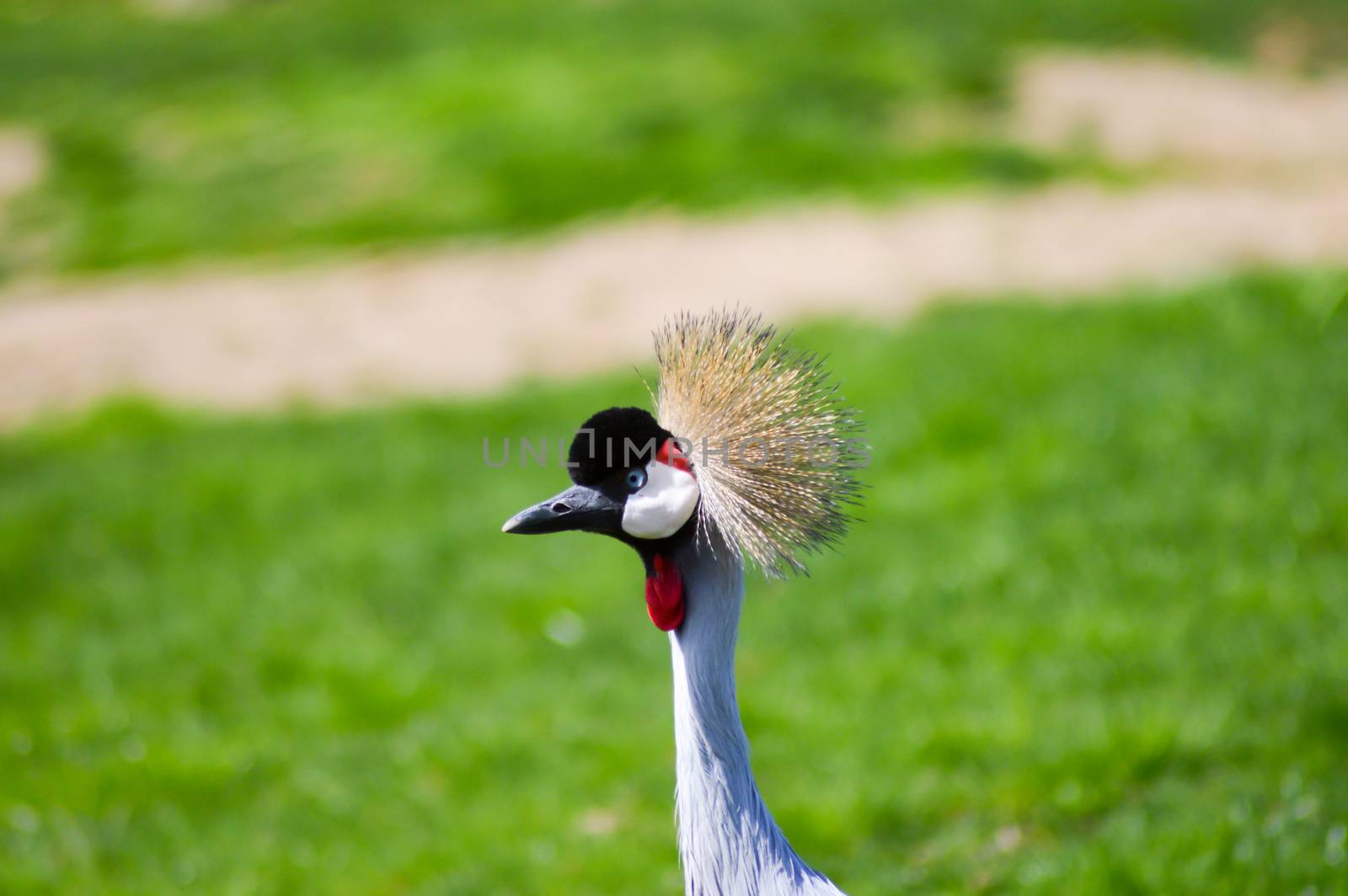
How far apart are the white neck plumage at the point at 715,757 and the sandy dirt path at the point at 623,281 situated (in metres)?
4.93

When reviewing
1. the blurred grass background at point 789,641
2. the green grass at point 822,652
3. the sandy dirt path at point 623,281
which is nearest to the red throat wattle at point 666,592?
the blurred grass background at point 789,641

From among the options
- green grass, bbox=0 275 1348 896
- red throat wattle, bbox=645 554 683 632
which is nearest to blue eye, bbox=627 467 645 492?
red throat wattle, bbox=645 554 683 632

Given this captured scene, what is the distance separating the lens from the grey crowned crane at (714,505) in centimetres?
188

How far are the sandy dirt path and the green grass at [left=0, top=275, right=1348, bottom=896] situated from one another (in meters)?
1.15

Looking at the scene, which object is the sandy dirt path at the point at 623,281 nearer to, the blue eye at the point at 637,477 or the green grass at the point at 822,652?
the green grass at the point at 822,652

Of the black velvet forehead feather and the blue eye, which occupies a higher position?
the black velvet forehead feather

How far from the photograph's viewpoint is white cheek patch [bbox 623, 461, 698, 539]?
1.88 m

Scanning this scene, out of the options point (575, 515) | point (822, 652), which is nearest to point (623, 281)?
point (822, 652)

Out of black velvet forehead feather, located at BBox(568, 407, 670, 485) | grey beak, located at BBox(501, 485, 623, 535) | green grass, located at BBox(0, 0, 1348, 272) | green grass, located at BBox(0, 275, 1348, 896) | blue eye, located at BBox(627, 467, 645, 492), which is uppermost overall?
green grass, located at BBox(0, 0, 1348, 272)

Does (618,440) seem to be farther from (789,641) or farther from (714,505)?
(789,641)

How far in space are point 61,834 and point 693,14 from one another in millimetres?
10155

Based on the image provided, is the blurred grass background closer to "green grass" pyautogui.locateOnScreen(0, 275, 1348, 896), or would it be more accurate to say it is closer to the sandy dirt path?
"green grass" pyautogui.locateOnScreen(0, 275, 1348, 896)

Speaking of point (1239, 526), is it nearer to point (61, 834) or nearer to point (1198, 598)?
point (1198, 598)

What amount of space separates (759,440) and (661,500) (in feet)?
0.54
